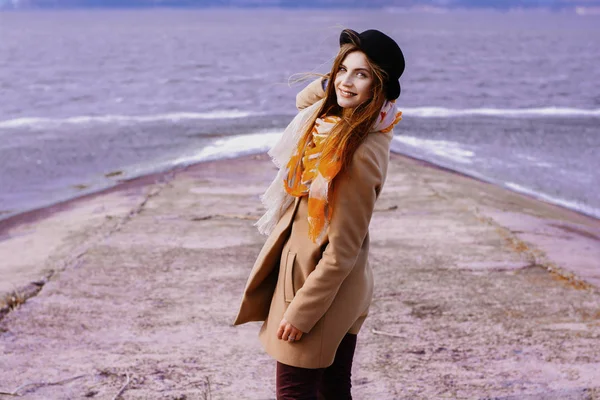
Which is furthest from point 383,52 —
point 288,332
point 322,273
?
point 288,332

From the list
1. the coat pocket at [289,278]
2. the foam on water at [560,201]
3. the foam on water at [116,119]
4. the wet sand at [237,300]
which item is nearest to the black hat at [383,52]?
the coat pocket at [289,278]

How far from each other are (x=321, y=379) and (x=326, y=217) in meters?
0.63

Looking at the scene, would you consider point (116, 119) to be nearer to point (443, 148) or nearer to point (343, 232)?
point (443, 148)

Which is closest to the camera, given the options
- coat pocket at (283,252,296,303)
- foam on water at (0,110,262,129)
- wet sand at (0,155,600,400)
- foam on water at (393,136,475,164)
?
coat pocket at (283,252,296,303)

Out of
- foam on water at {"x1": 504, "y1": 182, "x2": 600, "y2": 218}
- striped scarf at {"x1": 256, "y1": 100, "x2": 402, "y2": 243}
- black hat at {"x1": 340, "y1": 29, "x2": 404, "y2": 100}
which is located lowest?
foam on water at {"x1": 504, "y1": 182, "x2": 600, "y2": 218}

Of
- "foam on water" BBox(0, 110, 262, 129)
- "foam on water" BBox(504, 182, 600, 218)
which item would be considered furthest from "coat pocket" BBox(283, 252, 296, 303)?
"foam on water" BBox(0, 110, 262, 129)

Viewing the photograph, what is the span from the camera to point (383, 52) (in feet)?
7.63

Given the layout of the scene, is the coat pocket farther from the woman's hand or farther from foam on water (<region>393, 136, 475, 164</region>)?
foam on water (<region>393, 136, 475, 164</region>)

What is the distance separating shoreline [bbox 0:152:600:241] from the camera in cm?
877

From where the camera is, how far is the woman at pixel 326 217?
2295 millimetres

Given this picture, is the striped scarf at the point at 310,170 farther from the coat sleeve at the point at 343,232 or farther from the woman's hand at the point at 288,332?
the woman's hand at the point at 288,332

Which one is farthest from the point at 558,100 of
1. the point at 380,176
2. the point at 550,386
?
the point at 380,176

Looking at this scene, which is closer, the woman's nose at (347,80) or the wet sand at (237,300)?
the woman's nose at (347,80)

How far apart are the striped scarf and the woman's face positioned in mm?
67
